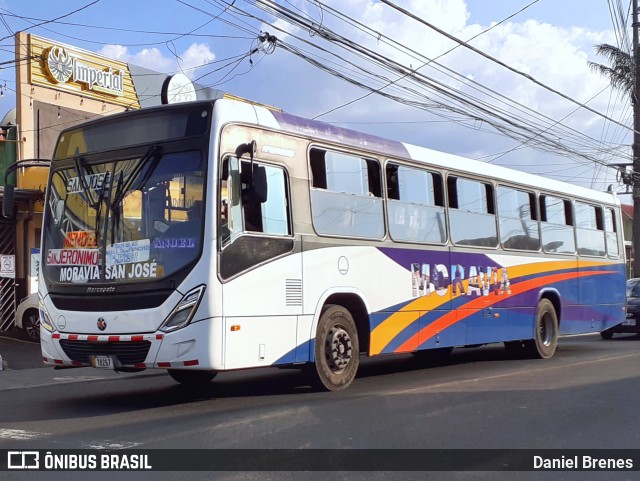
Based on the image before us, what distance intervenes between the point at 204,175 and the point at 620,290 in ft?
42.1

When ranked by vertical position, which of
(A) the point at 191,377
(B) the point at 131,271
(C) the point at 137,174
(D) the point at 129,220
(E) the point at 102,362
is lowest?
(A) the point at 191,377

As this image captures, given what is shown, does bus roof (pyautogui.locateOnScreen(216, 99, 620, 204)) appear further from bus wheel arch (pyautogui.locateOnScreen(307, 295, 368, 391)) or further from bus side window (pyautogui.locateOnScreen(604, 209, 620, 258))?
bus wheel arch (pyautogui.locateOnScreen(307, 295, 368, 391))

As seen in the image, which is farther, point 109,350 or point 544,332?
point 544,332

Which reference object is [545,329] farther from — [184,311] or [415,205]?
[184,311]

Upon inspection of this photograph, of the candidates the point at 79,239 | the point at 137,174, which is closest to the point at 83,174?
the point at 79,239

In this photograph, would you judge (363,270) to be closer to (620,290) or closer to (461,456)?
(461,456)

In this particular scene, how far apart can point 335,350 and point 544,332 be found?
6.80 meters

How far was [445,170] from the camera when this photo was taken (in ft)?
40.9

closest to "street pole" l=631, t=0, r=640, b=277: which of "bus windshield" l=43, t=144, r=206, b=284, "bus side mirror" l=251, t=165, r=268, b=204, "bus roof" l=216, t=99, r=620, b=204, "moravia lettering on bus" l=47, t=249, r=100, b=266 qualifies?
"bus roof" l=216, t=99, r=620, b=204

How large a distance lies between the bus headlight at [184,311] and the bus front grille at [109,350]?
0.33 m

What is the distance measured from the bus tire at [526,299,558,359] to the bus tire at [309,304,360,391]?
5889 mm

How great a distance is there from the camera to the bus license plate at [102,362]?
851 centimetres

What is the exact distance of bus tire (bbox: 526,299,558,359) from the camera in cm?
1485

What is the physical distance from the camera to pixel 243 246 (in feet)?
28.3
